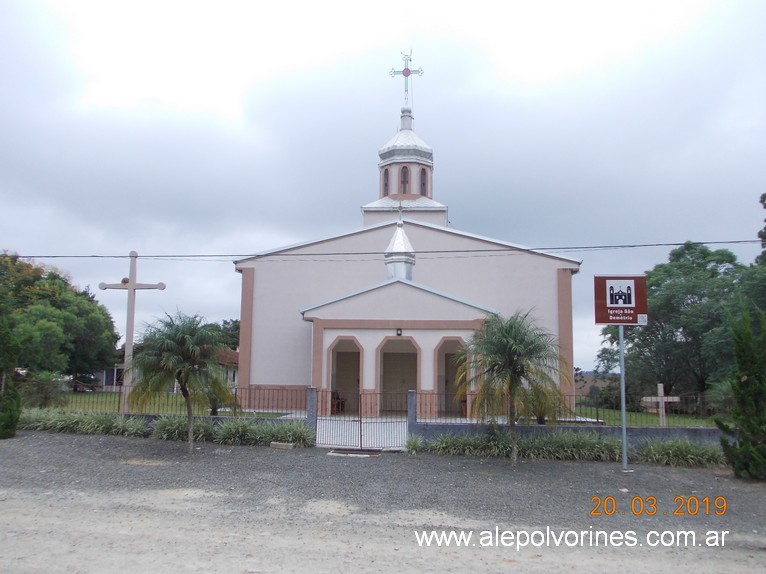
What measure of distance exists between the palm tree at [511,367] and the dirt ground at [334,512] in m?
1.24

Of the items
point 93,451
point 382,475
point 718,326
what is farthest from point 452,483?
point 718,326

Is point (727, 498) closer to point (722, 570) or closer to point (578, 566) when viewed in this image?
point (722, 570)

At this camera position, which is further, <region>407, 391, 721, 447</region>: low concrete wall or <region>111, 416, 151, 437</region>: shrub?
<region>111, 416, 151, 437</region>: shrub

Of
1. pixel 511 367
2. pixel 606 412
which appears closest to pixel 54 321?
pixel 606 412

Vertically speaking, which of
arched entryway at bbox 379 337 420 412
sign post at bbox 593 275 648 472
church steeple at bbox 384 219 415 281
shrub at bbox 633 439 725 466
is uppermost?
church steeple at bbox 384 219 415 281

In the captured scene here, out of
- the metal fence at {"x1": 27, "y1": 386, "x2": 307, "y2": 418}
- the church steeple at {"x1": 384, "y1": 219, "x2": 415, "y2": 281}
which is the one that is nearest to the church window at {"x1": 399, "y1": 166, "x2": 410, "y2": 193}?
the church steeple at {"x1": 384, "y1": 219, "x2": 415, "y2": 281}

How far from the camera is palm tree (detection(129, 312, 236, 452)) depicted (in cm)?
1446

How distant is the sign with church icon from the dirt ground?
3.15 metres

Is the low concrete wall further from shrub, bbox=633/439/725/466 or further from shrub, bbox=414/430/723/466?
shrub, bbox=633/439/725/466

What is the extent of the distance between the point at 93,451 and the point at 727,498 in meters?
12.8

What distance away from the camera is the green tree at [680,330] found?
105 feet
